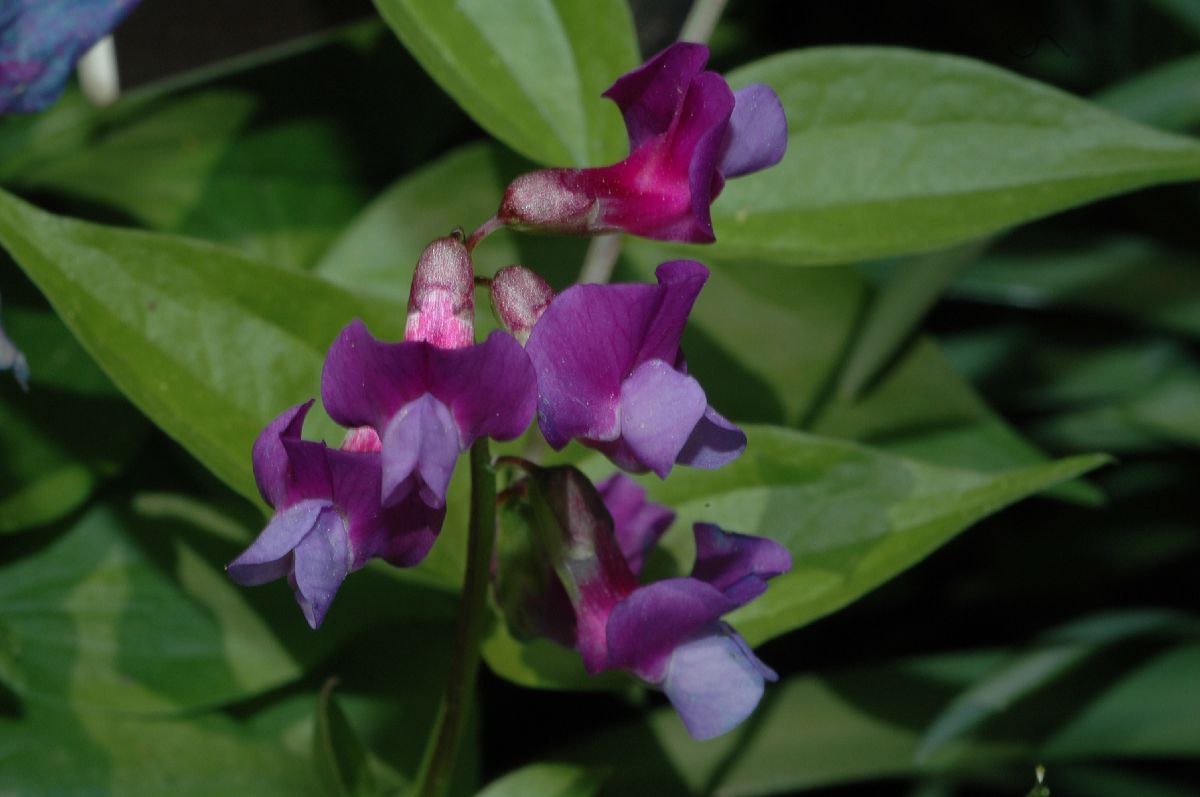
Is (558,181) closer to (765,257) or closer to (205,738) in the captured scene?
(765,257)

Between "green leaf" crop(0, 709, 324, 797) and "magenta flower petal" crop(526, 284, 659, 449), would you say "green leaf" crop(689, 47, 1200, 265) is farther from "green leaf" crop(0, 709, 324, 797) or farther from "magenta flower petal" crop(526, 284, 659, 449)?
"green leaf" crop(0, 709, 324, 797)

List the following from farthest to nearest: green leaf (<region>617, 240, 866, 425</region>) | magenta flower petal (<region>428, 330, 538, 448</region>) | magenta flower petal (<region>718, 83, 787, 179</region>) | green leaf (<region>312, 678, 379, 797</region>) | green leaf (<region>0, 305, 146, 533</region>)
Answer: green leaf (<region>617, 240, 866, 425</region>) < green leaf (<region>0, 305, 146, 533</region>) < green leaf (<region>312, 678, 379, 797</region>) < magenta flower petal (<region>718, 83, 787, 179</region>) < magenta flower petal (<region>428, 330, 538, 448</region>)

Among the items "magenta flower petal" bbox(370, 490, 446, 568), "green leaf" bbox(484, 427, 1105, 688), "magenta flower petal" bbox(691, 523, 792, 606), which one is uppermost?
"magenta flower petal" bbox(370, 490, 446, 568)

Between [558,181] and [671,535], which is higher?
[558,181]

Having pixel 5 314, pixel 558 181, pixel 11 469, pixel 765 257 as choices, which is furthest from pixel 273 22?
pixel 558 181

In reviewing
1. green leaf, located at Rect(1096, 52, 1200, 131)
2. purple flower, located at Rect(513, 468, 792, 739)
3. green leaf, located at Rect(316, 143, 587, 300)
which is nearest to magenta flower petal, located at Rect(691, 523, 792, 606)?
purple flower, located at Rect(513, 468, 792, 739)

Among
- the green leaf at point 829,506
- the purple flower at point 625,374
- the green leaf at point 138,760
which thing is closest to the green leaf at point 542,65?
the green leaf at point 829,506

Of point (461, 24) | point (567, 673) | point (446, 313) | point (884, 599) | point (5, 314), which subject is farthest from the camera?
point (884, 599)

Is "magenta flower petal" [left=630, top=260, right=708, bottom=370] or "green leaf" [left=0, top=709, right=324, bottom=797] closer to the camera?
"magenta flower petal" [left=630, top=260, right=708, bottom=370]
